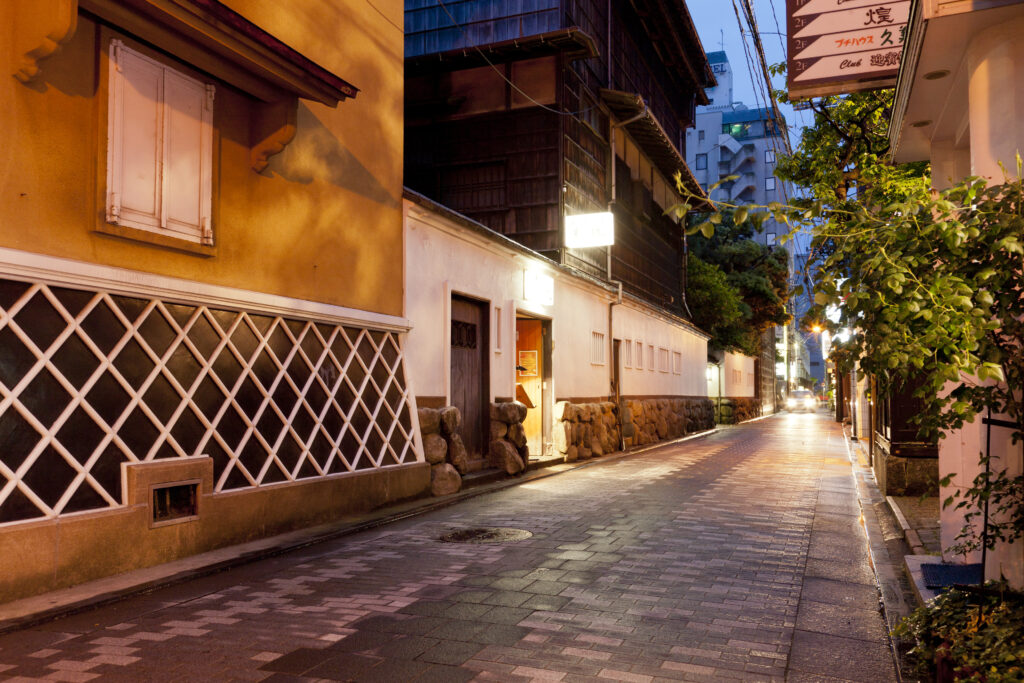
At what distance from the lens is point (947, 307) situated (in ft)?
11.5

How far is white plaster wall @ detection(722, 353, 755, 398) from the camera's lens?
44188 millimetres

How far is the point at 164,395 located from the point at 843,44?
310 inches

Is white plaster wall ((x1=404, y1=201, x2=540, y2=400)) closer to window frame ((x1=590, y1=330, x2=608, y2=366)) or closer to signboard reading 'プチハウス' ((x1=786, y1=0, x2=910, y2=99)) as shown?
window frame ((x1=590, y1=330, x2=608, y2=366))

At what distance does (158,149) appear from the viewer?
25.0ft

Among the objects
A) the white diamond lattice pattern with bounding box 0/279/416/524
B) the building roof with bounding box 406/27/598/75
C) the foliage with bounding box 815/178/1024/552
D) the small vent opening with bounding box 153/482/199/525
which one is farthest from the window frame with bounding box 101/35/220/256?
the building roof with bounding box 406/27/598/75

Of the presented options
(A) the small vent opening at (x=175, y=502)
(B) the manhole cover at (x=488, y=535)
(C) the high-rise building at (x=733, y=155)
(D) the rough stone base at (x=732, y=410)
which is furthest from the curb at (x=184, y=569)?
(C) the high-rise building at (x=733, y=155)

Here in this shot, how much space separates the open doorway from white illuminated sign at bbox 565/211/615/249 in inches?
140

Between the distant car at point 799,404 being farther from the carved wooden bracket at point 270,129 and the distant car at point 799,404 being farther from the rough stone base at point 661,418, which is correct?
the carved wooden bracket at point 270,129

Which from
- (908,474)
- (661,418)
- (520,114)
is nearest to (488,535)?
(908,474)

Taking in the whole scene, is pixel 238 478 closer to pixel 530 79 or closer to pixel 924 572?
pixel 924 572

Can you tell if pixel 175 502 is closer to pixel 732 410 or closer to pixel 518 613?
pixel 518 613

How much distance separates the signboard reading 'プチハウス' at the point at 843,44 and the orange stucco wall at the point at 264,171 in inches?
232

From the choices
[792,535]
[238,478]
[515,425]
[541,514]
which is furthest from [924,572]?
[515,425]

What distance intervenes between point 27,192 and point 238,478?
357 cm
